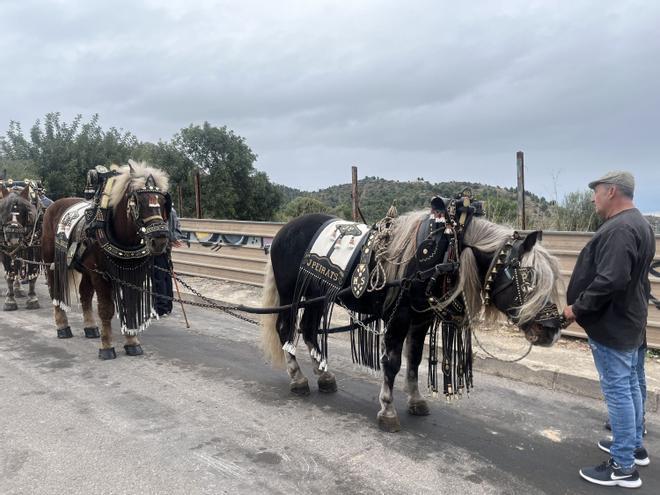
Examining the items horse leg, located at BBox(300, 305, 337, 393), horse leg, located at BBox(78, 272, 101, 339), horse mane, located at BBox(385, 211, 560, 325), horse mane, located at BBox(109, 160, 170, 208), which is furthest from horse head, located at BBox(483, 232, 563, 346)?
horse leg, located at BBox(78, 272, 101, 339)

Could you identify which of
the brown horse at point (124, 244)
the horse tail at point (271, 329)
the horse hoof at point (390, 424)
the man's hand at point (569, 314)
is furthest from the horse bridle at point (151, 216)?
the man's hand at point (569, 314)

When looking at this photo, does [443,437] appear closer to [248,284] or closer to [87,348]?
[87,348]

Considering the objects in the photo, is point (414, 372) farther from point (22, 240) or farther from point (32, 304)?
point (22, 240)

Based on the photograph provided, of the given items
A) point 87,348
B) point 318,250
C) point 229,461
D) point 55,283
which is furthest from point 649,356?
point 55,283

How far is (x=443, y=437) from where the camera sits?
3.54m

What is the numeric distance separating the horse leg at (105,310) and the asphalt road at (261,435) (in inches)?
5.6

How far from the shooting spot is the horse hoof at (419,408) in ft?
12.8

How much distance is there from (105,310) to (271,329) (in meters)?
2.12

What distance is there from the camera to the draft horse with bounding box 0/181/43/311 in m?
8.03

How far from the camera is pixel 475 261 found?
128 inches

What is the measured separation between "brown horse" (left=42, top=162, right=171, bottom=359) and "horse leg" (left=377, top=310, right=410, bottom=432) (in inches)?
99.1

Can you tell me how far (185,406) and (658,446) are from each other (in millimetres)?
3618

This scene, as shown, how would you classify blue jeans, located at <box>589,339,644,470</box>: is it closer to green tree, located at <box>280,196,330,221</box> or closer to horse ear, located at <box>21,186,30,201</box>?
horse ear, located at <box>21,186,30,201</box>

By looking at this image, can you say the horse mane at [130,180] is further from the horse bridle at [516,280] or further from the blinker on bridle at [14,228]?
the blinker on bridle at [14,228]
